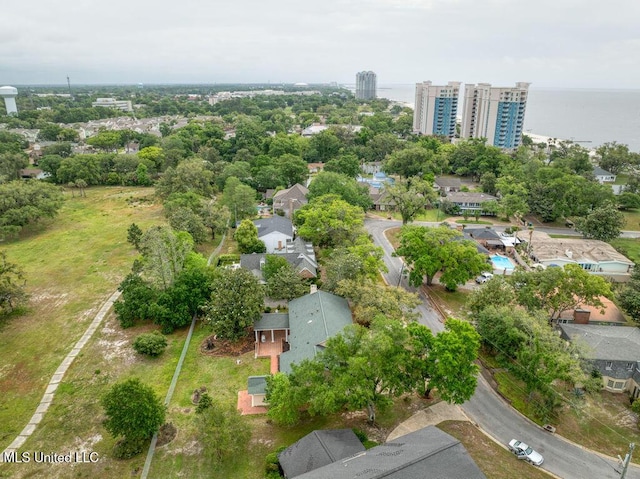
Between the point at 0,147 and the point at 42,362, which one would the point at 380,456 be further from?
the point at 0,147

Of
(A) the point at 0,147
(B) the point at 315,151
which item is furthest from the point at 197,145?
(A) the point at 0,147

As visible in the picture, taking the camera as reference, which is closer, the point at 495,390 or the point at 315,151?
the point at 495,390

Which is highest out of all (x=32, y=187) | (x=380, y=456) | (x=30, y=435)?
(x=32, y=187)

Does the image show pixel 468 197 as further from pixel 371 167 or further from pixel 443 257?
pixel 371 167

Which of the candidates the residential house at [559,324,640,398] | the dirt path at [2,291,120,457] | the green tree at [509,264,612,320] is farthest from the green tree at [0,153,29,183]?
the residential house at [559,324,640,398]

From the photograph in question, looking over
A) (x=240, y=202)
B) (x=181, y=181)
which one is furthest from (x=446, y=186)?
(x=181, y=181)

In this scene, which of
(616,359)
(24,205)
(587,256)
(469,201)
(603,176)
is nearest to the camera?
(616,359)

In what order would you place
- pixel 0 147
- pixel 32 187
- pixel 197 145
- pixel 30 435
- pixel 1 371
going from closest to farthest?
1. pixel 30 435
2. pixel 1 371
3. pixel 32 187
4. pixel 0 147
5. pixel 197 145

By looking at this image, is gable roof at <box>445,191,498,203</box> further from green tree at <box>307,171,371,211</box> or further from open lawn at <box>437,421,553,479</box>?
open lawn at <box>437,421,553,479</box>
